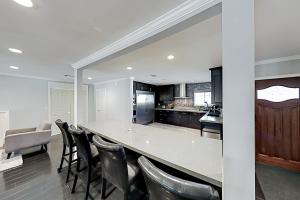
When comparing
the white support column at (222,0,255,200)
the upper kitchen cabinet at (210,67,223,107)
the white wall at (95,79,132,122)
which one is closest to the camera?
the white support column at (222,0,255,200)

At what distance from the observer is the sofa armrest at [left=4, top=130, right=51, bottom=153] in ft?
9.86

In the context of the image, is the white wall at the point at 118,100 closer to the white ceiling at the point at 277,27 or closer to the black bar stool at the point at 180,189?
the white ceiling at the point at 277,27

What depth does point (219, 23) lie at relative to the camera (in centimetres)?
144

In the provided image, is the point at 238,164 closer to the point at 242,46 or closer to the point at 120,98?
the point at 242,46

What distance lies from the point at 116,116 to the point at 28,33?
420 cm

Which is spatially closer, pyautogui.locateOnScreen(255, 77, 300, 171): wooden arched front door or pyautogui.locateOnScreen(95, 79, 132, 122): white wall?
pyautogui.locateOnScreen(255, 77, 300, 171): wooden arched front door

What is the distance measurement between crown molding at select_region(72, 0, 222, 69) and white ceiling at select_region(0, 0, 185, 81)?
2.2 inches

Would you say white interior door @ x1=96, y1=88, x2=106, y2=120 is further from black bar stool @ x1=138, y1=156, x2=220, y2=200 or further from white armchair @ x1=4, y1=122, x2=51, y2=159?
black bar stool @ x1=138, y1=156, x2=220, y2=200

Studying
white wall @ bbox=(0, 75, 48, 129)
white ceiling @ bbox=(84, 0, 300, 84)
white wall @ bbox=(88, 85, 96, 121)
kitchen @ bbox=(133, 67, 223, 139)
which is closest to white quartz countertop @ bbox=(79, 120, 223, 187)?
white ceiling @ bbox=(84, 0, 300, 84)

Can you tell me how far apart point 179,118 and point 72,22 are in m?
6.26

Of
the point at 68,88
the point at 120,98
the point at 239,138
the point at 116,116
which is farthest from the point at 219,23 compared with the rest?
the point at 68,88

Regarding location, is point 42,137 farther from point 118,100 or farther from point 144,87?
point 144,87

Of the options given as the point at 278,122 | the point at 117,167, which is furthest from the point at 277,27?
the point at 117,167

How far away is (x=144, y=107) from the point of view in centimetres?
671
